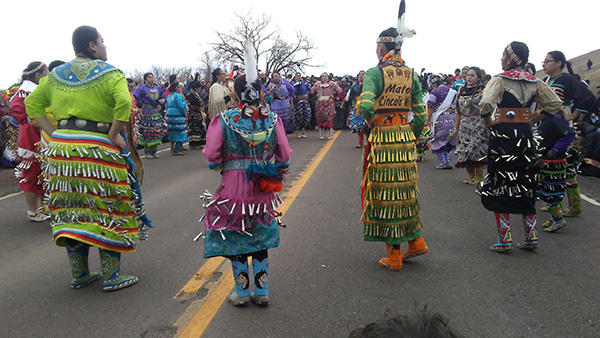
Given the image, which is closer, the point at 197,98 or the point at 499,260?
the point at 499,260

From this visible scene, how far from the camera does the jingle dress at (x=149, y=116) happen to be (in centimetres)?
1224

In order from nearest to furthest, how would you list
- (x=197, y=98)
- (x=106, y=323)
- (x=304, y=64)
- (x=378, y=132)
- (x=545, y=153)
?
(x=106, y=323), (x=378, y=132), (x=545, y=153), (x=197, y=98), (x=304, y=64)

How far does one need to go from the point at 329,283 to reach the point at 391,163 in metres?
1.21

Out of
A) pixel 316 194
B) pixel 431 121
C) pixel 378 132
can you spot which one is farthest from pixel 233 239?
pixel 431 121

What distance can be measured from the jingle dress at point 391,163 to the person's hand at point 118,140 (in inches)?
84.1

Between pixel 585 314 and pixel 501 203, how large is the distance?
1.46 m

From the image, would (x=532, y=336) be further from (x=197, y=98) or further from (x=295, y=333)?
(x=197, y=98)

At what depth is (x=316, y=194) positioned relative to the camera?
7465 millimetres

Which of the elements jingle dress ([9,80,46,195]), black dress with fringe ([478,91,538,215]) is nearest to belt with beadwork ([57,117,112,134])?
jingle dress ([9,80,46,195])

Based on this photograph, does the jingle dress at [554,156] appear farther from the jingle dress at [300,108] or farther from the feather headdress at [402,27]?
the jingle dress at [300,108]

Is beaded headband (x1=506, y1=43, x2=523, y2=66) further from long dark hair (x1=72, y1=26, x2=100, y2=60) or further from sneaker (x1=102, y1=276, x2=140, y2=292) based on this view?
sneaker (x1=102, y1=276, x2=140, y2=292)

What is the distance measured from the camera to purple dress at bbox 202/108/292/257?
3.46 m

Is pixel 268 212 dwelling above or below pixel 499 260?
above

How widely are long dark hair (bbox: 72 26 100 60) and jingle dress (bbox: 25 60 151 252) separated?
112 millimetres
